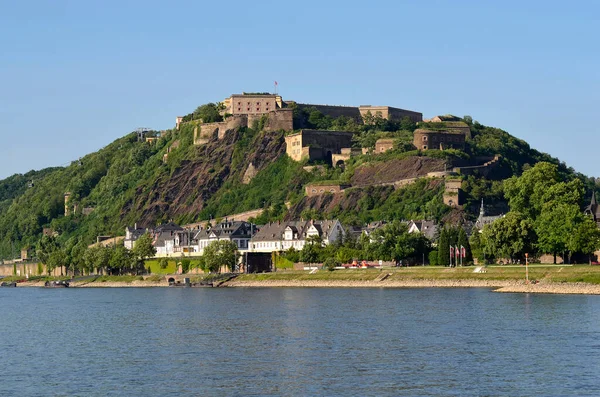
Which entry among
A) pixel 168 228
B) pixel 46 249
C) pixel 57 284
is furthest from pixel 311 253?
pixel 46 249

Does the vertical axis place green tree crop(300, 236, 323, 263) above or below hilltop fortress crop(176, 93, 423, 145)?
below

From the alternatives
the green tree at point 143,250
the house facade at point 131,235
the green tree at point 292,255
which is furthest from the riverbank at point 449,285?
the house facade at point 131,235

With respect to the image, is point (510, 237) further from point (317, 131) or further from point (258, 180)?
point (258, 180)

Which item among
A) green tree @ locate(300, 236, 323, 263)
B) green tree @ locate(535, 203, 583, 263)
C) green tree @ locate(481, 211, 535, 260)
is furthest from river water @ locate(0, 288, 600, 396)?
green tree @ locate(300, 236, 323, 263)

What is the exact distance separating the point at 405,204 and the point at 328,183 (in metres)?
16.6

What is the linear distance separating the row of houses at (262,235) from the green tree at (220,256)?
6.51m

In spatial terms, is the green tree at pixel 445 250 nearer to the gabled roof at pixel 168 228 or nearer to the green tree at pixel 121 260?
the green tree at pixel 121 260

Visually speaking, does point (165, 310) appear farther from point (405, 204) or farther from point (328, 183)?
point (328, 183)

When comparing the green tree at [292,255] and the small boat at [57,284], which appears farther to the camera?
the small boat at [57,284]

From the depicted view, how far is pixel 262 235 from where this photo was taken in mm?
129625

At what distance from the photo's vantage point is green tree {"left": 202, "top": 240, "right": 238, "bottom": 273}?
384 feet

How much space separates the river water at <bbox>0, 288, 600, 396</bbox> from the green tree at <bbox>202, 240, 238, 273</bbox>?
36883 millimetres

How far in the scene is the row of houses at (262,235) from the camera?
12150 cm

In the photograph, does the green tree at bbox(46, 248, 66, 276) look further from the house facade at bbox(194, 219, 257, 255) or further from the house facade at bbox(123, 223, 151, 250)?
the house facade at bbox(194, 219, 257, 255)
